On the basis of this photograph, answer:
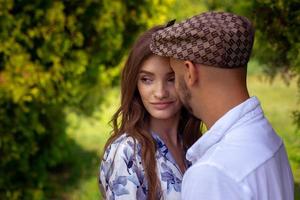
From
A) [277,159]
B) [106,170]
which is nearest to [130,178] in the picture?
[106,170]

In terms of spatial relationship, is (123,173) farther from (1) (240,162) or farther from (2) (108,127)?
(2) (108,127)

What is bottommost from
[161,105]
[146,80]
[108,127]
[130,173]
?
[108,127]

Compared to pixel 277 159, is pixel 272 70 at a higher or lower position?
lower

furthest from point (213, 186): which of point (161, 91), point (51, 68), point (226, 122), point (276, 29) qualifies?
point (51, 68)

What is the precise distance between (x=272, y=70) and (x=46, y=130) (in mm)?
2735

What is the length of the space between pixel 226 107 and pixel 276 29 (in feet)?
6.37

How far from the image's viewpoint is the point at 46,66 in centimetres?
541

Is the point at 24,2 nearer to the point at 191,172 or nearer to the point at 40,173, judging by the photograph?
the point at 40,173

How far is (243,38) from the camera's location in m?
1.76

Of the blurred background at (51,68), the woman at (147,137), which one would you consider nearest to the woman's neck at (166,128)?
the woman at (147,137)

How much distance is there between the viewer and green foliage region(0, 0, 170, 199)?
5148mm

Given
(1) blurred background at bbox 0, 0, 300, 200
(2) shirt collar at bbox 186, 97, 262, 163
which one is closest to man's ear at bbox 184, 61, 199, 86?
(2) shirt collar at bbox 186, 97, 262, 163

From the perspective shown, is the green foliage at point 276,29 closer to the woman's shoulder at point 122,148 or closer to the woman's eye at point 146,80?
the woman's eye at point 146,80

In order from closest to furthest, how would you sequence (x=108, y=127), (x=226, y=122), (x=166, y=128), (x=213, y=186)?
(x=213, y=186), (x=226, y=122), (x=166, y=128), (x=108, y=127)
